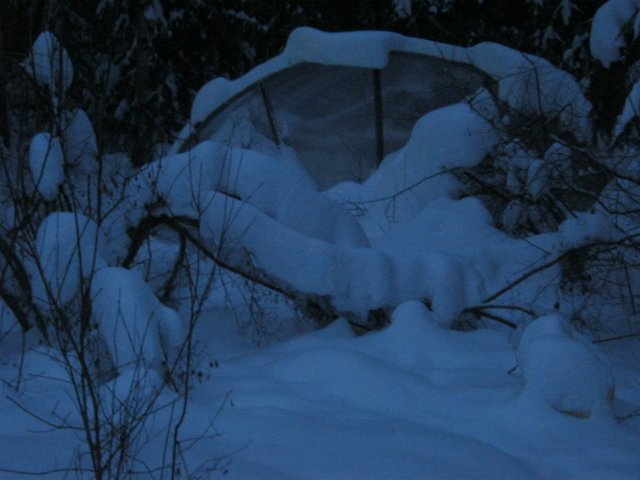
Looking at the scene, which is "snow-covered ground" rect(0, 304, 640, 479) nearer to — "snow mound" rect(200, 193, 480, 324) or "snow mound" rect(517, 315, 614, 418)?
"snow mound" rect(517, 315, 614, 418)

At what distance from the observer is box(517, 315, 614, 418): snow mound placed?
14.4 ft

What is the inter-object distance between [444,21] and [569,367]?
601 inches

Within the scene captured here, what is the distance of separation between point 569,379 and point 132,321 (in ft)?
7.39

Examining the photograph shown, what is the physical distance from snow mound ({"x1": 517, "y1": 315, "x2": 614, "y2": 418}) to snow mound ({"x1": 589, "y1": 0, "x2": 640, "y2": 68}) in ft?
11.3

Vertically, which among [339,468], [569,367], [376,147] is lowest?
[339,468]

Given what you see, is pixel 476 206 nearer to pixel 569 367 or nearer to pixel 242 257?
pixel 242 257

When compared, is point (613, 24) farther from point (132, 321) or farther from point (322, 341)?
point (132, 321)

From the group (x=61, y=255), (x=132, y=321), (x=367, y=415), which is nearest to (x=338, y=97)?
(x=61, y=255)

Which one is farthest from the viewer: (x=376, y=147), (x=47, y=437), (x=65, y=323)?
(x=376, y=147)

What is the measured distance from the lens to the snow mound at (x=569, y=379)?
14.4ft

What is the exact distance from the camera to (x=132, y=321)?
16.4 feet

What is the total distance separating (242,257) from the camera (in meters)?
6.09

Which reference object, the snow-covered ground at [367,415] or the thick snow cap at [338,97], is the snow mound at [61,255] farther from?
the thick snow cap at [338,97]

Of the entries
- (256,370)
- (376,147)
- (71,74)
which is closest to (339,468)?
(256,370)
